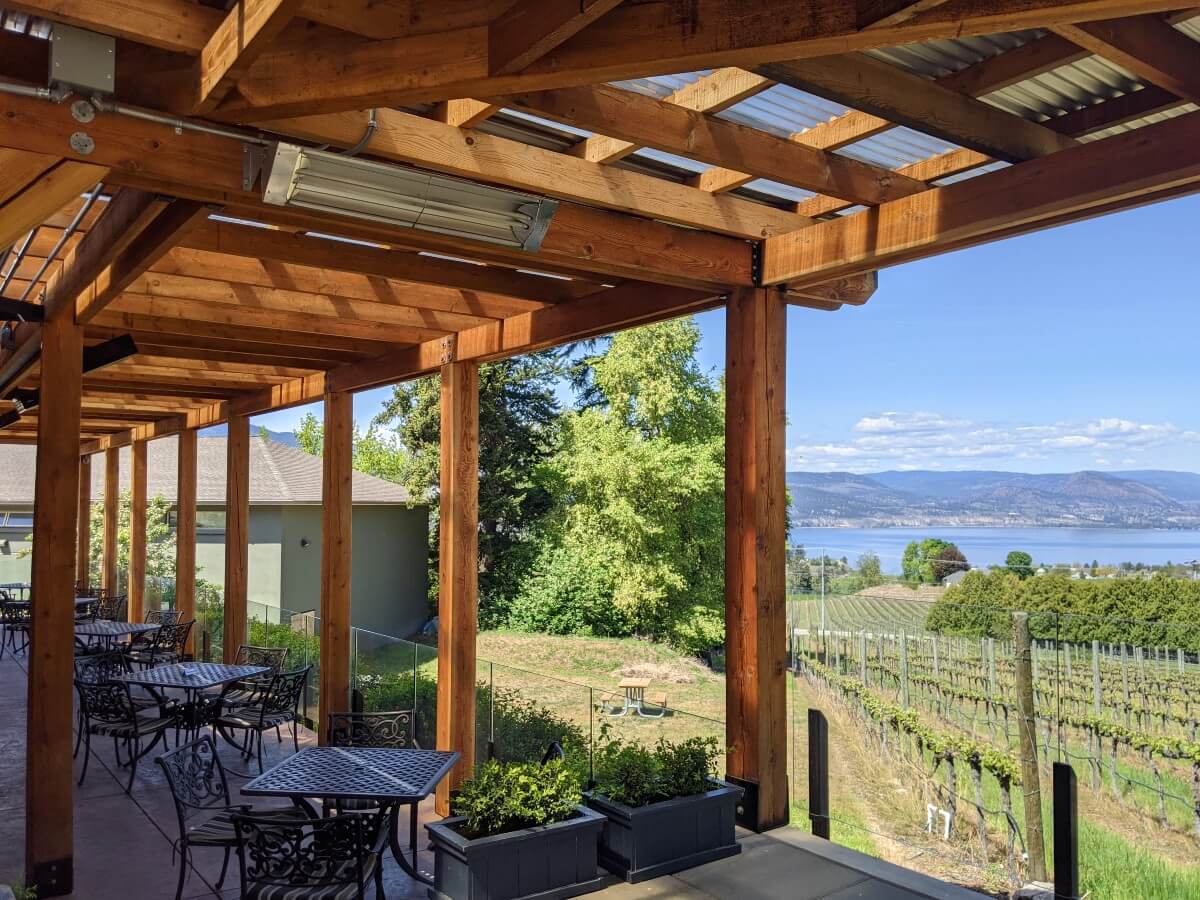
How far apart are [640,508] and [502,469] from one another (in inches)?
137

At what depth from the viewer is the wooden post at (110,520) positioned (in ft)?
44.7

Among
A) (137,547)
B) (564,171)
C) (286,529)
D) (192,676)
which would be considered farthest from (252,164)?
(286,529)

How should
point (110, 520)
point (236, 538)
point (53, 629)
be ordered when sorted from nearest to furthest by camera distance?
point (53, 629) < point (236, 538) < point (110, 520)

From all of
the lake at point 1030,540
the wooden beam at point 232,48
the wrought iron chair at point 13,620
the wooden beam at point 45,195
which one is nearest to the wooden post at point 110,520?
the wrought iron chair at point 13,620

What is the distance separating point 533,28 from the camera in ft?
5.88

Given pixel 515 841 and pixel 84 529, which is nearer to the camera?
pixel 515 841

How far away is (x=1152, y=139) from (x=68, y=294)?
426cm

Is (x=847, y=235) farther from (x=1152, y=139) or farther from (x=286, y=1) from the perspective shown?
(x=286, y=1)

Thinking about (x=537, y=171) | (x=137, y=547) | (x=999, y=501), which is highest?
(x=537, y=171)

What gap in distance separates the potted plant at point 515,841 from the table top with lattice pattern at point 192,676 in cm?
348

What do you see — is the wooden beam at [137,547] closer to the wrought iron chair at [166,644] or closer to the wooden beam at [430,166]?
the wrought iron chair at [166,644]

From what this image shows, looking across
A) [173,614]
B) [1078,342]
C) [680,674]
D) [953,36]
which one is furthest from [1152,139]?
[1078,342]

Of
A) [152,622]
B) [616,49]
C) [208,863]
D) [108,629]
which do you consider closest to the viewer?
[616,49]

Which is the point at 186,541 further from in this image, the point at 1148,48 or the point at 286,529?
the point at 1148,48
